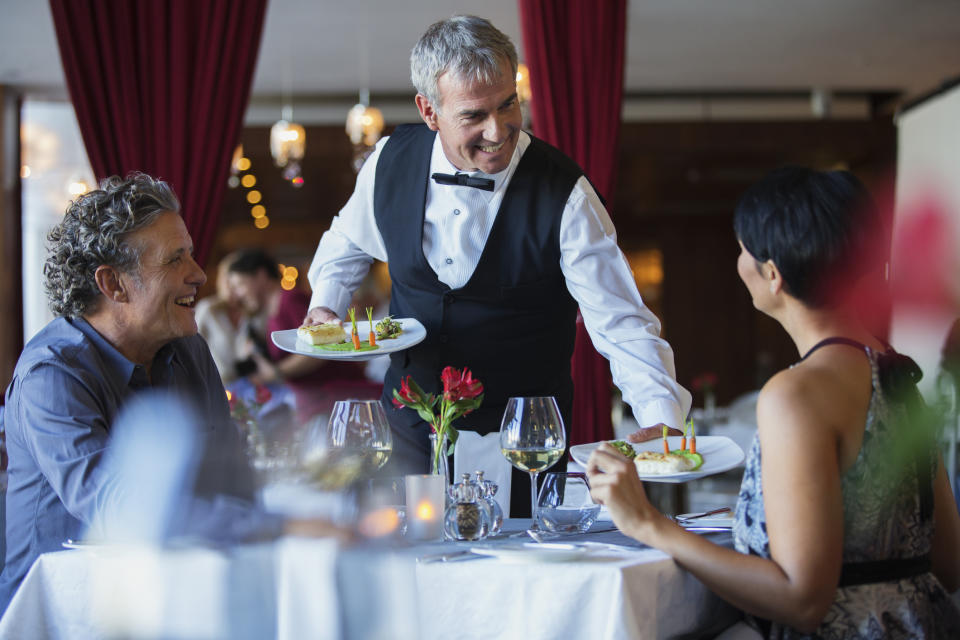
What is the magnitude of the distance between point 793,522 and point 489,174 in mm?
1282

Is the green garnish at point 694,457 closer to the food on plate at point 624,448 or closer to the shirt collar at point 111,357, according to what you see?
the food on plate at point 624,448

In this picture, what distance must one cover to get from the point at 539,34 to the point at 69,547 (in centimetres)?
354

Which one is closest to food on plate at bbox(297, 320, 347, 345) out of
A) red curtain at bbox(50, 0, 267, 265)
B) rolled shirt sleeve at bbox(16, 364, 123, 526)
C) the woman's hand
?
rolled shirt sleeve at bbox(16, 364, 123, 526)

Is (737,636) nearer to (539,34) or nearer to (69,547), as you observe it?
(69,547)

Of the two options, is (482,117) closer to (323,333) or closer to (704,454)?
(323,333)

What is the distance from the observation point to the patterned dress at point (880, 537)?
139cm

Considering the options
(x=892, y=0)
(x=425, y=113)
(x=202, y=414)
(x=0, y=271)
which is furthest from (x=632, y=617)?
(x=0, y=271)

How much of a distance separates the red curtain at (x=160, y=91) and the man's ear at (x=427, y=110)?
2.08 meters

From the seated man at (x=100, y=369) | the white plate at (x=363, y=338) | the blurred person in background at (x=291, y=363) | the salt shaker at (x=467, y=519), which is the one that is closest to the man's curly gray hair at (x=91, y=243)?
the seated man at (x=100, y=369)

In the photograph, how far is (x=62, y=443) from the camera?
165 cm

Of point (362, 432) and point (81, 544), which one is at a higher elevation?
point (362, 432)

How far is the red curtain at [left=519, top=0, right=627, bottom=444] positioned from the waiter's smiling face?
7.43ft

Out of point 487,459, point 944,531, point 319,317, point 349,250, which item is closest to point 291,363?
point 349,250

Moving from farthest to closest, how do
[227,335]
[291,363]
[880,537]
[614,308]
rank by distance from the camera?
[227,335]
[291,363]
[614,308]
[880,537]
